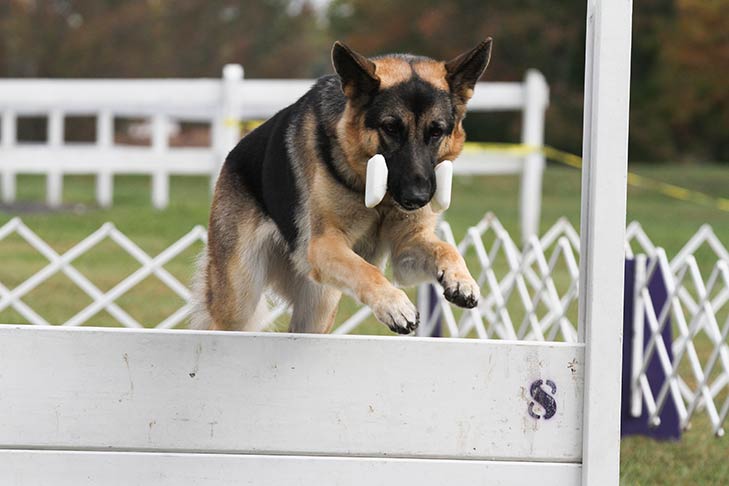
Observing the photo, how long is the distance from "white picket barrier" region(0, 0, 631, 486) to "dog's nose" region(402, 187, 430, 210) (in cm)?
48

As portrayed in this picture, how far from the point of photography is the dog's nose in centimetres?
307

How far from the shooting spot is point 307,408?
2723 mm

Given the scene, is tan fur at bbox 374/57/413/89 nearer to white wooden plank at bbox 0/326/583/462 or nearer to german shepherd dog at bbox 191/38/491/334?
german shepherd dog at bbox 191/38/491/334

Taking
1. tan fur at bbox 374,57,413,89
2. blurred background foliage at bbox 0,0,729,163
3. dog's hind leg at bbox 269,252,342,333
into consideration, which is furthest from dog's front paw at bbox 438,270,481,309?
Answer: blurred background foliage at bbox 0,0,729,163

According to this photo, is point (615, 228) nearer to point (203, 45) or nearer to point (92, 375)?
point (92, 375)

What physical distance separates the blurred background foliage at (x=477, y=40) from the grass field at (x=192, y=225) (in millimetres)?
3753

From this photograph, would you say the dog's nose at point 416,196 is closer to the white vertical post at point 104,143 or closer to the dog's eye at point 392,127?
the dog's eye at point 392,127

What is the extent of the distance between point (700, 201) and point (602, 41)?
17.3 m

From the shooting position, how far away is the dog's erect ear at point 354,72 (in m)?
3.20

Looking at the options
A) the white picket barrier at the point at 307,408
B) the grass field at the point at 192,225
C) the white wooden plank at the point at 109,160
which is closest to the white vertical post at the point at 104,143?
the grass field at the point at 192,225

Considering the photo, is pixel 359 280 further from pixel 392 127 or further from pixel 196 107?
pixel 196 107

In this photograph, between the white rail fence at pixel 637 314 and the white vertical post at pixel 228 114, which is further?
the white vertical post at pixel 228 114

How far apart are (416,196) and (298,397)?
646 millimetres

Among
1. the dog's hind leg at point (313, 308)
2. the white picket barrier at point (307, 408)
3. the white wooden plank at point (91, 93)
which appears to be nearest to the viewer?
the white picket barrier at point (307, 408)
